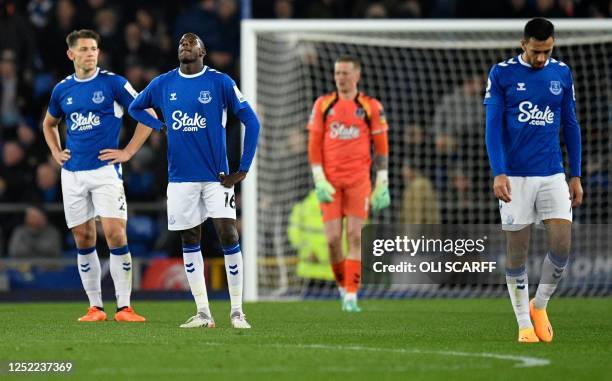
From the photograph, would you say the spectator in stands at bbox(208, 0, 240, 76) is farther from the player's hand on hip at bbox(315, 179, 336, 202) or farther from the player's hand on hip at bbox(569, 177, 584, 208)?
the player's hand on hip at bbox(569, 177, 584, 208)

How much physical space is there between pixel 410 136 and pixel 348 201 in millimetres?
4959

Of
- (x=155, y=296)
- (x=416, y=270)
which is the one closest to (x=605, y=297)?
(x=155, y=296)

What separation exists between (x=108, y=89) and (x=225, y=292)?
559 centimetres

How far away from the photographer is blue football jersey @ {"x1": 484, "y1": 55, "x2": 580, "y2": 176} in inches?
356

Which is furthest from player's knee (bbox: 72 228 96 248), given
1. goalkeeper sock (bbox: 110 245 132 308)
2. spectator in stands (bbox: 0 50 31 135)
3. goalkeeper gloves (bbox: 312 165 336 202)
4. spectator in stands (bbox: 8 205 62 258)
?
spectator in stands (bbox: 0 50 31 135)

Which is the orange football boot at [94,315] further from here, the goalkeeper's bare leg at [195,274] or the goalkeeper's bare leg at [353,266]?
the goalkeeper's bare leg at [353,266]

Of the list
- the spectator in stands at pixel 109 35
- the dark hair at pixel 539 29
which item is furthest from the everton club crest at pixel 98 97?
the spectator in stands at pixel 109 35

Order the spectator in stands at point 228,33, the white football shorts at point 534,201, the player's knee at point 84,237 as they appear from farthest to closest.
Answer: the spectator in stands at point 228,33
the player's knee at point 84,237
the white football shorts at point 534,201

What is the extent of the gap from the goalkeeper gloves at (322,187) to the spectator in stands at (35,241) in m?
5.33

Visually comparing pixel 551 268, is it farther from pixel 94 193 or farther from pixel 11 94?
pixel 11 94

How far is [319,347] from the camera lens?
8.43 metres

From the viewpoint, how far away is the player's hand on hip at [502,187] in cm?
888

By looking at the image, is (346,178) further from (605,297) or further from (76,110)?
(605,297)

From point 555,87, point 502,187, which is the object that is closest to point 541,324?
point 502,187
